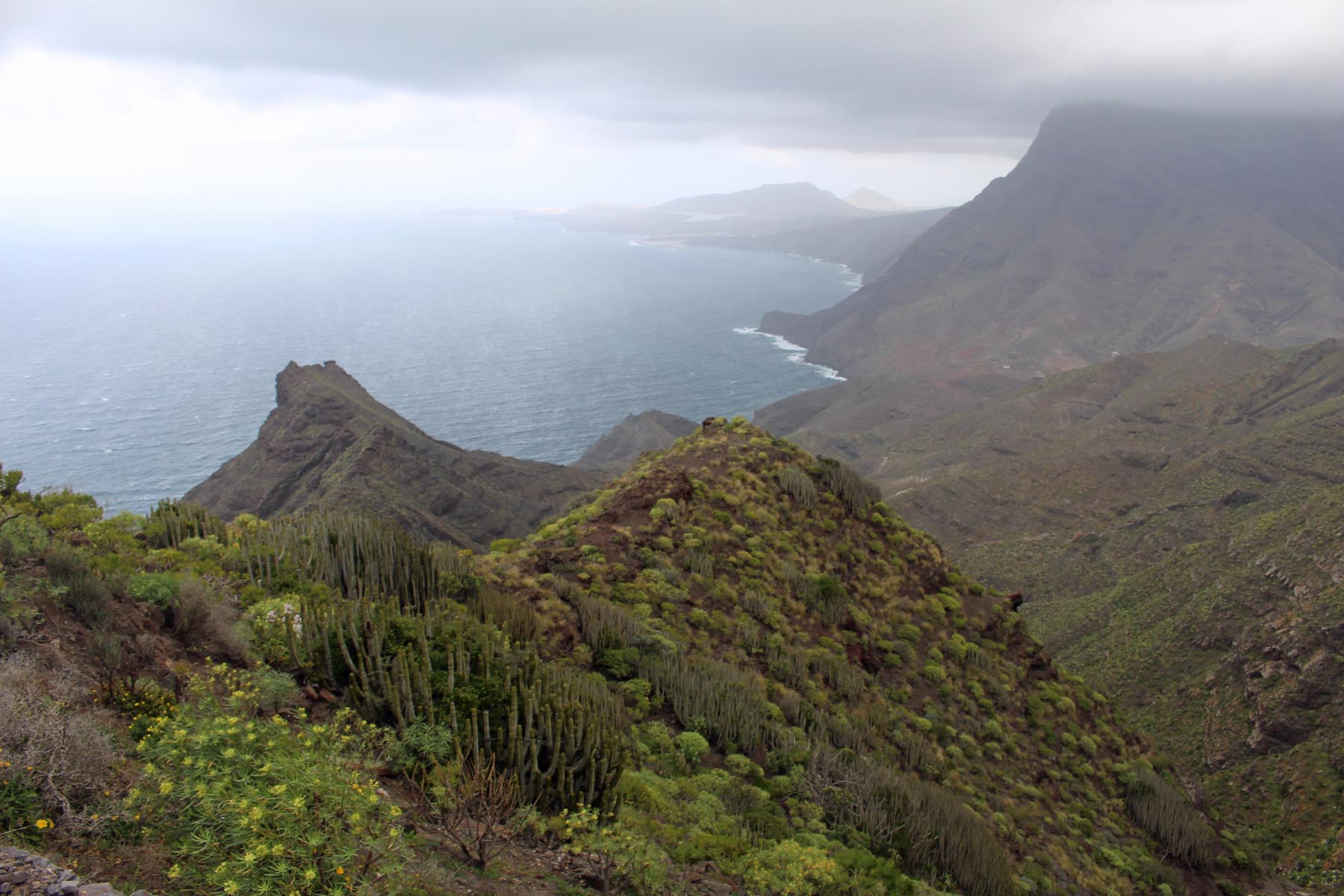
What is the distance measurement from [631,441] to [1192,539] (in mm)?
65823

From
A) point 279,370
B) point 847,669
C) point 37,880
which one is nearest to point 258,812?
point 37,880

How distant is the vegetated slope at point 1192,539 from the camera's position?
100 feet

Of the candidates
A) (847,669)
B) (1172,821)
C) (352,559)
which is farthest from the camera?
(1172,821)

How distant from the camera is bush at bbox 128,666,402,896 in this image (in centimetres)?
626

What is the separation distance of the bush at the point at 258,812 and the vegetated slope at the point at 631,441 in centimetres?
8925

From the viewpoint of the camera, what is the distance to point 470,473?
64688 millimetres

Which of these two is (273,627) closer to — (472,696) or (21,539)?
(472,696)

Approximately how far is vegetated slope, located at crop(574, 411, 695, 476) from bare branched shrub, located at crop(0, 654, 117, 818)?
89.3 metres

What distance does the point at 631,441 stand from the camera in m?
106

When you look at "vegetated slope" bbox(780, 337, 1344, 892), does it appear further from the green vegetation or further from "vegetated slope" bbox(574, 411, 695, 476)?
"vegetated slope" bbox(574, 411, 695, 476)

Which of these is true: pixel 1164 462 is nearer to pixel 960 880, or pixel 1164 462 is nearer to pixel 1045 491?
pixel 1045 491

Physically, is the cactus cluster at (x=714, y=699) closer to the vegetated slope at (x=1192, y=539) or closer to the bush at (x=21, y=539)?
the bush at (x=21, y=539)

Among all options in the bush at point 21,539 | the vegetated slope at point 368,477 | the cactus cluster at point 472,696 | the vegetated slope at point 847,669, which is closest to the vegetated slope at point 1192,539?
the vegetated slope at point 847,669

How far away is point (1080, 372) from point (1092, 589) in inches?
3013
